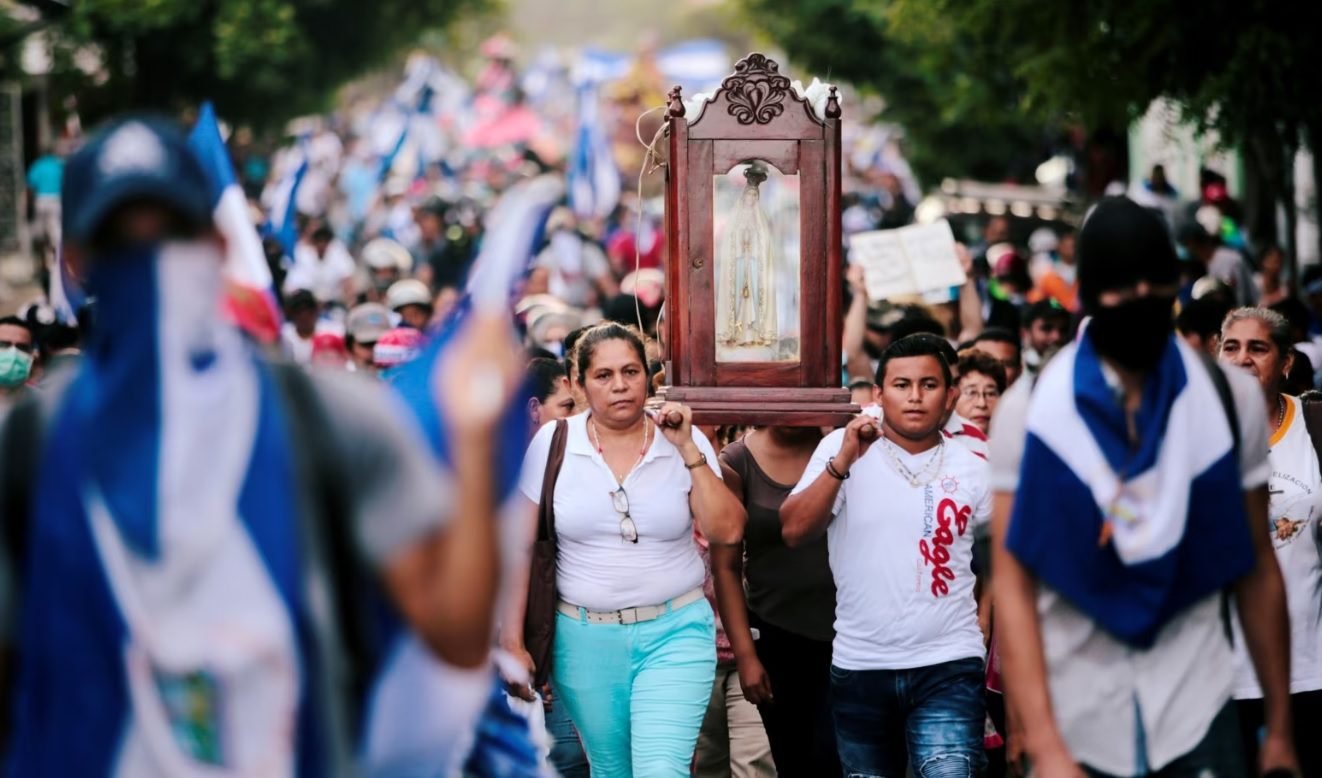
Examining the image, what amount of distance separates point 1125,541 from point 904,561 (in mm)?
2460

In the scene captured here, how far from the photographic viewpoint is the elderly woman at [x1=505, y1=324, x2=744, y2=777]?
6883mm

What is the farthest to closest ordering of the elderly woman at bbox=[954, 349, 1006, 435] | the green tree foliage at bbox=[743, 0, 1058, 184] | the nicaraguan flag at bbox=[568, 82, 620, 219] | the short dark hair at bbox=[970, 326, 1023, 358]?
the nicaraguan flag at bbox=[568, 82, 620, 219] < the green tree foliage at bbox=[743, 0, 1058, 184] < the short dark hair at bbox=[970, 326, 1023, 358] < the elderly woman at bbox=[954, 349, 1006, 435]

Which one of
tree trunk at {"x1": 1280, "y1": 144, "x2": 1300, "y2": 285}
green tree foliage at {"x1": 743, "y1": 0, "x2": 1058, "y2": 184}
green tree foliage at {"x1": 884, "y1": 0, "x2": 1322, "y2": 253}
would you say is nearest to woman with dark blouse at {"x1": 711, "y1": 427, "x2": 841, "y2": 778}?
green tree foliage at {"x1": 884, "y1": 0, "x2": 1322, "y2": 253}

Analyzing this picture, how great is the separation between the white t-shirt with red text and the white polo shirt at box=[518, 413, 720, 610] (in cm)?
45

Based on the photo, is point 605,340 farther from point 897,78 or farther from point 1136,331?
point 897,78

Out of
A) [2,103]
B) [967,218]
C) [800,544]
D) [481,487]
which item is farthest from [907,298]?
[2,103]

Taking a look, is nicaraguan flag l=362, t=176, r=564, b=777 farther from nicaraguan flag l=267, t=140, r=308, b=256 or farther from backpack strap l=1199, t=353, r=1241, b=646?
nicaraguan flag l=267, t=140, r=308, b=256

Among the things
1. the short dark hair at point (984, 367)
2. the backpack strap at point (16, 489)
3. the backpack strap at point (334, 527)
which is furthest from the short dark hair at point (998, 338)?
the backpack strap at point (16, 489)

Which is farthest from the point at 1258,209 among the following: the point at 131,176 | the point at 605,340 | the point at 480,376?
the point at 131,176

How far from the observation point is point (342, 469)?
3.37 m

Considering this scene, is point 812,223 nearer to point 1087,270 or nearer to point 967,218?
point 1087,270

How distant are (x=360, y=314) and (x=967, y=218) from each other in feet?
40.6

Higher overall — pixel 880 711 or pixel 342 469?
pixel 342 469

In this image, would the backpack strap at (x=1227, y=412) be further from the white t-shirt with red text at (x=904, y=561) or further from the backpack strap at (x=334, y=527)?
the white t-shirt with red text at (x=904, y=561)
